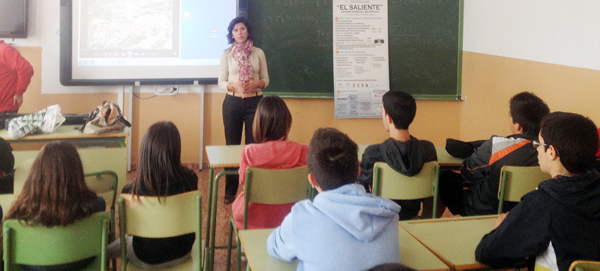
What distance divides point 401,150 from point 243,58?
1.97 m

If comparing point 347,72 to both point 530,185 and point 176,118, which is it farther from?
point 530,185

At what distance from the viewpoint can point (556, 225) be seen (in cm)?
136

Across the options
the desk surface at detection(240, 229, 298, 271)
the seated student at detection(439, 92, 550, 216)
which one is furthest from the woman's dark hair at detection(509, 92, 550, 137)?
the desk surface at detection(240, 229, 298, 271)

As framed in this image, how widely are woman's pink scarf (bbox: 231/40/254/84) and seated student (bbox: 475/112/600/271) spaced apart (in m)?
2.78

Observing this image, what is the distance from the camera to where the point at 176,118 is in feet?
16.1

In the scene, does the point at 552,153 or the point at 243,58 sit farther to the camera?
the point at 243,58

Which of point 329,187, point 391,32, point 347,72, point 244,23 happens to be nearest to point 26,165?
point 329,187

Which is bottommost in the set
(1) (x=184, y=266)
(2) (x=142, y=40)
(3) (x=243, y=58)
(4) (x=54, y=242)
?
(1) (x=184, y=266)

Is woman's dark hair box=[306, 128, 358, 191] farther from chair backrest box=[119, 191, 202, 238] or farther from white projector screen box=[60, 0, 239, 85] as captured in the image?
white projector screen box=[60, 0, 239, 85]

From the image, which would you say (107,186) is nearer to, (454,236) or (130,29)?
(454,236)

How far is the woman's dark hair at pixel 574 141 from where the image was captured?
1.47 m

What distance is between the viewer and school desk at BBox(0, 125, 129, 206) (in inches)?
104

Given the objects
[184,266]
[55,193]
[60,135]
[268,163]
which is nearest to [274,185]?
[268,163]

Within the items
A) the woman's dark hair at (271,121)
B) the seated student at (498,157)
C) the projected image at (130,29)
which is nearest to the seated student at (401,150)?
the seated student at (498,157)
